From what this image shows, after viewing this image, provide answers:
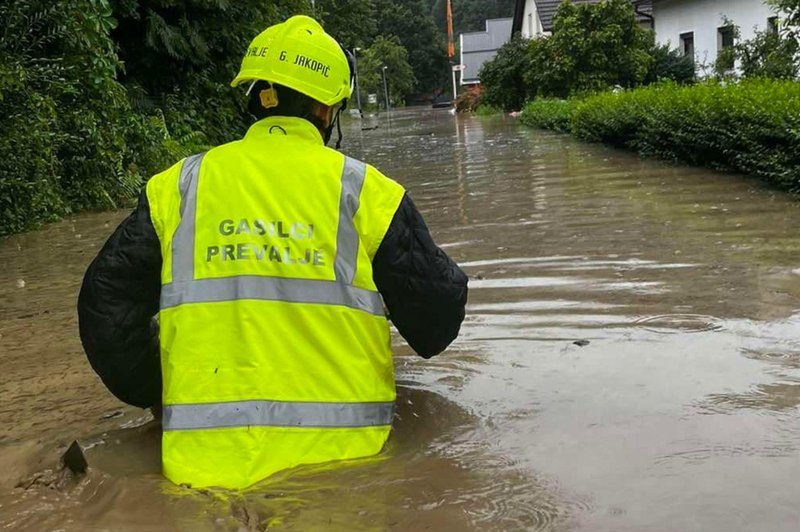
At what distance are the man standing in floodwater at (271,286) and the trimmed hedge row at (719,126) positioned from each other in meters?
7.84

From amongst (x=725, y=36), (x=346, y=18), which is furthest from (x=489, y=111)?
(x=725, y=36)

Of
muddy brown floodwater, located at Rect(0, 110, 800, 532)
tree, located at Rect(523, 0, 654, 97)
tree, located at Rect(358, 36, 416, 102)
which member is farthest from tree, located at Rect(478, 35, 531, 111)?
tree, located at Rect(358, 36, 416, 102)

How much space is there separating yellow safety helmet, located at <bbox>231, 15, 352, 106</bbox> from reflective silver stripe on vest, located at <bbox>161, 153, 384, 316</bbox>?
1.09 feet

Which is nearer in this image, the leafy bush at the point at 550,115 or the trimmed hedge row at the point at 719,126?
the trimmed hedge row at the point at 719,126

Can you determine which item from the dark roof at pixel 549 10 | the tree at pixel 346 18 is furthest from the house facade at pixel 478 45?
the tree at pixel 346 18

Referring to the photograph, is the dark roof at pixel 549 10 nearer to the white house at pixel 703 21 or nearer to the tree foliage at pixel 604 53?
the white house at pixel 703 21

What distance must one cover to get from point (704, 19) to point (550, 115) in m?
6.50

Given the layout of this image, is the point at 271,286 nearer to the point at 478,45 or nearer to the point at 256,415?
the point at 256,415

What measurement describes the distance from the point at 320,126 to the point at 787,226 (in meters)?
6.00

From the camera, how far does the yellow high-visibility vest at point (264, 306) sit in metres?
2.73

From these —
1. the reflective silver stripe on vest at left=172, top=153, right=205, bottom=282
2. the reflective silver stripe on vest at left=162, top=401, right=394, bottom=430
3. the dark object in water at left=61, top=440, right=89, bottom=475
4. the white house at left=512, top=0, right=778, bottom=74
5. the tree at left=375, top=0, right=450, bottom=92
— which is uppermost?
the tree at left=375, top=0, right=450, bottom=92

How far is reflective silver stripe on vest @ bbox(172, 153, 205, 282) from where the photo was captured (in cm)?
278

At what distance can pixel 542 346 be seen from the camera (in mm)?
4820

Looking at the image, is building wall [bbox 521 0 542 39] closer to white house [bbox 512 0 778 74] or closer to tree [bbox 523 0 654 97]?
white house [bbox 512 0 778 74]
